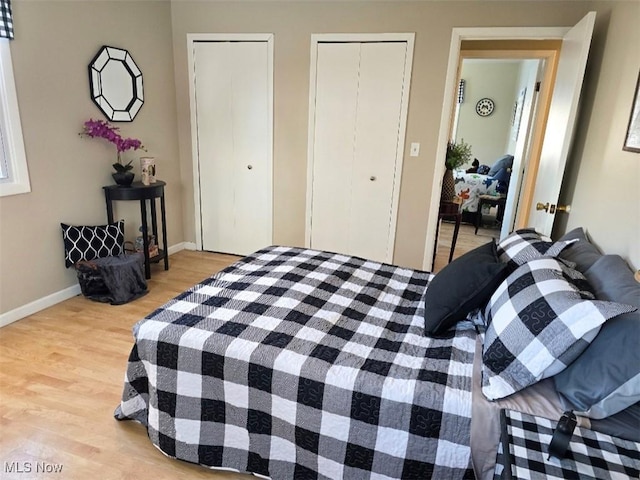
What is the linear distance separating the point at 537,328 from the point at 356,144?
257cm

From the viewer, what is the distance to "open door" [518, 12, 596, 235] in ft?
7.48

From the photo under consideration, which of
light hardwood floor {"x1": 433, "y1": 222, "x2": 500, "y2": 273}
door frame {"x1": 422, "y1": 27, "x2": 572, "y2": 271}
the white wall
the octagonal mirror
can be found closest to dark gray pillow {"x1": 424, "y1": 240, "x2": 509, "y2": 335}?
door frame {"x1": 422, "y1": 27, "x2": 572, "y2": 271}

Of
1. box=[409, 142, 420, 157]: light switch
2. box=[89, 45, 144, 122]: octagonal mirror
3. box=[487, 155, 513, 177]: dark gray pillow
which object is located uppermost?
box=[89, 45, 144, 122]: octagonal mirror

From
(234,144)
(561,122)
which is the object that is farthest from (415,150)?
(234,144)

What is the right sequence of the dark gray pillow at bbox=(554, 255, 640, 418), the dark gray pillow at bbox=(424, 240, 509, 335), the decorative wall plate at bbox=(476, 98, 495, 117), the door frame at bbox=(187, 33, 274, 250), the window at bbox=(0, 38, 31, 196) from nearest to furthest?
the dark gray pillow at bbox=(554, 255, 640, 418) → the dark gray pillow at bbox=(424, 240, 509, 335) → the window at bbox=(0, 38, 31, 196) → the door frame at bbox=(187, 33, 274, 250) → the decorative wall plate at bbox=(476, 98, 495, 117)

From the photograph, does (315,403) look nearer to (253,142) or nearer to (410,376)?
(410,376)

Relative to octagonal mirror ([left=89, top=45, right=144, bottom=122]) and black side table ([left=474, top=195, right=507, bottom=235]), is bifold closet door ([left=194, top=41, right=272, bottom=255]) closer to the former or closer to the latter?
octagonal mirror ([left=89, top=45, right=144, bottom=122])

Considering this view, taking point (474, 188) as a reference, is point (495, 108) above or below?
above

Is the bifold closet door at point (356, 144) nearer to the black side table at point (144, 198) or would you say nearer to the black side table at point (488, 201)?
the black side table at point (144, 198)

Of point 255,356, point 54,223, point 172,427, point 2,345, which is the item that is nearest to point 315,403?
point 255,356

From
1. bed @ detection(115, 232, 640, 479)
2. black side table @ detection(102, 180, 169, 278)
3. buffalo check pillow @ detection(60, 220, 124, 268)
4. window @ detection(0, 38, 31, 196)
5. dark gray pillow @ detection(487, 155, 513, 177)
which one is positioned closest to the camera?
bed @ detection(115, 232, 640, 479)

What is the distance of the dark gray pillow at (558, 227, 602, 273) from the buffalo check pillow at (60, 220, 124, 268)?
3014mm

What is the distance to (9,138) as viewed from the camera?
255 cm

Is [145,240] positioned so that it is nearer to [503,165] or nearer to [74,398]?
[74,398]
